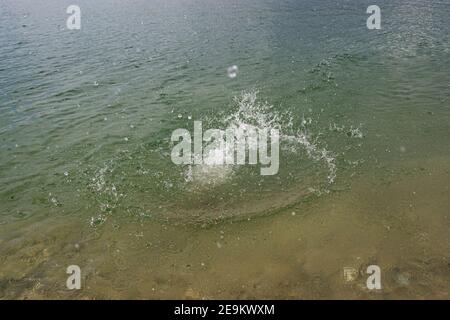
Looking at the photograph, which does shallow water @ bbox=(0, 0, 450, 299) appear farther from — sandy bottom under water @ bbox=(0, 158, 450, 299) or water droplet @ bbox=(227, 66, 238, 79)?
water droplet @ bbox=(227, 66, 238, 79)

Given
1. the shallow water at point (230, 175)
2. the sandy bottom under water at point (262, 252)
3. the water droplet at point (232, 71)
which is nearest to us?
the sandy bottom under water at point (262, 252)

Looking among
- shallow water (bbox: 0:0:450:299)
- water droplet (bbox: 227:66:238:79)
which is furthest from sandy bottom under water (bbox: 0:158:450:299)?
water droplet (bbox: 227:66:238:79)

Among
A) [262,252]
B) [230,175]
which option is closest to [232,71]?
[230,175]

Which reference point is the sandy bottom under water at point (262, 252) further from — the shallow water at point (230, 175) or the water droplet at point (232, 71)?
the water droplet at point (232, 71)

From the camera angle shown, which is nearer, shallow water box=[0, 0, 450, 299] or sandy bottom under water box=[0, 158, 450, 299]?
sandy bottom under water box=[0, 158, 450, 299]

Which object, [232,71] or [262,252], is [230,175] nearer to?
[262,252]

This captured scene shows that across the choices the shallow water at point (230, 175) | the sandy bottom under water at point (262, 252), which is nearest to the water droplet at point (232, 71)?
the shallow water at point (230, 175)
